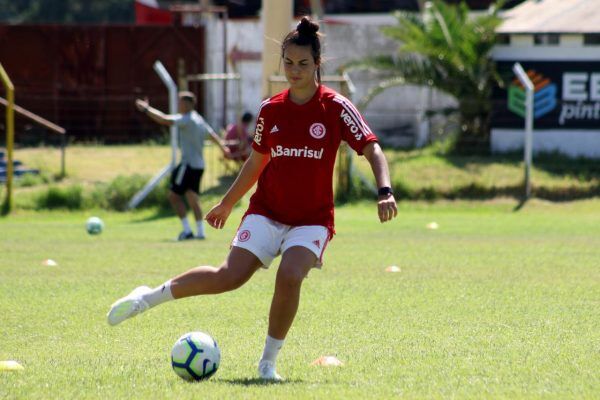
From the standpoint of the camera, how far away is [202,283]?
645 cm

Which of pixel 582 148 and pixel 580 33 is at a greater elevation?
pixel 580 33

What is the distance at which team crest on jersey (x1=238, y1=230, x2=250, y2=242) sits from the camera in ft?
21.1

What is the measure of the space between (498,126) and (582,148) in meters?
1.74

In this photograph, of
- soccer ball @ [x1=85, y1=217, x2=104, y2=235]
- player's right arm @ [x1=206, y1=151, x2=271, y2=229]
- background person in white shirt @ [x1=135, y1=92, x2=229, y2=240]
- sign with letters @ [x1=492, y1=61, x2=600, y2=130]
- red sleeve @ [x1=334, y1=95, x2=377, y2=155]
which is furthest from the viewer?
sign with letters @ [x1=492, y1=61, x2=600, y2=130]

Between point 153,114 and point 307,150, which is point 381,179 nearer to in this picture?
point 307,150

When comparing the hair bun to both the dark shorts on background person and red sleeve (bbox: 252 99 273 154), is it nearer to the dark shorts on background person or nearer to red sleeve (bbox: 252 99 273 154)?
red sleeve (bbox: 252 99 273 154)

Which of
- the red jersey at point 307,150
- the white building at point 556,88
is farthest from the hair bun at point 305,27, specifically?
the white building at point 556,88

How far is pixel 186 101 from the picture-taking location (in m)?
16.2

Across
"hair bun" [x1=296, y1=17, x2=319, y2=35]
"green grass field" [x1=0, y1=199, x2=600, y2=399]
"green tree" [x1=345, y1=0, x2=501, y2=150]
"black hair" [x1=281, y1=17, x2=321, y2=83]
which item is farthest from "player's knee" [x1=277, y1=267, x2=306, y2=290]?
"green tree" [x1=345, y1=0, x2=501, y2=150]

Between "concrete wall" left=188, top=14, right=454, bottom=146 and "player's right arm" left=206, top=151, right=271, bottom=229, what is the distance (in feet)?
61.8

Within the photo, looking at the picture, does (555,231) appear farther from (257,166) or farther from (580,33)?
(257,166)

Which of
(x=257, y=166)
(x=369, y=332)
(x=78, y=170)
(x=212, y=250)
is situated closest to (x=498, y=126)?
(x=78, y=170)

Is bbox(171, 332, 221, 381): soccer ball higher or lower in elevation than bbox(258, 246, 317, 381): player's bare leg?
lower

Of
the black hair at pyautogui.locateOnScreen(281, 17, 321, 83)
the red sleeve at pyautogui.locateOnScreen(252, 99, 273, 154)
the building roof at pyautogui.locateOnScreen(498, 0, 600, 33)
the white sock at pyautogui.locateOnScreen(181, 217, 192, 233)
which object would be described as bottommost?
the white sock at pyautogui.locateOnScreen(181, 217, 192, 233)
